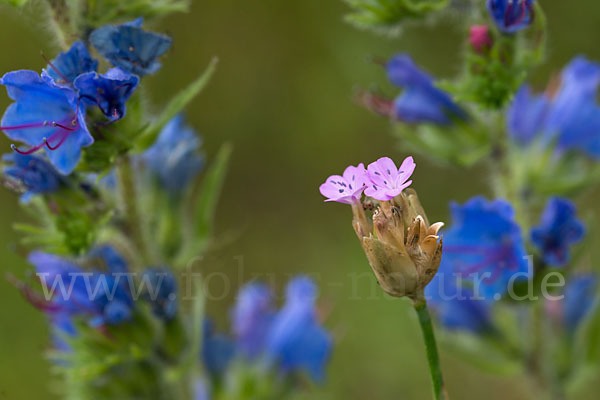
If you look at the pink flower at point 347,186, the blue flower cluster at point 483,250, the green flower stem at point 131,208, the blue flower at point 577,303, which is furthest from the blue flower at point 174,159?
the blue flower at point 577,303

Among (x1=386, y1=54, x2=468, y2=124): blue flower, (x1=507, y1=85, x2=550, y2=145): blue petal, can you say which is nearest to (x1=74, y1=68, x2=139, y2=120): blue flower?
→ (x1=386, y1=54, x2=468, y2=124): blue flower

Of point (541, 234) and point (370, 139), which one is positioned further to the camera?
point (370, 139)

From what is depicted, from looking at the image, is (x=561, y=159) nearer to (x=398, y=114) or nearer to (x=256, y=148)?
(x=398, y=114)

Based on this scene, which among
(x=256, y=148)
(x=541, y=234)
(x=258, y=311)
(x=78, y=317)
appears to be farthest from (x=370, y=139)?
(x=78, y=317)

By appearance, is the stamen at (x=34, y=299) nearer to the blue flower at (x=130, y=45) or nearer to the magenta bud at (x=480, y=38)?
the blue flower at (x=130, y=45)

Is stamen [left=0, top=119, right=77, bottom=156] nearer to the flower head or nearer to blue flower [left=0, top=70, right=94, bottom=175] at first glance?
blue flower [left=0, top=70, right=94, bottom=175]

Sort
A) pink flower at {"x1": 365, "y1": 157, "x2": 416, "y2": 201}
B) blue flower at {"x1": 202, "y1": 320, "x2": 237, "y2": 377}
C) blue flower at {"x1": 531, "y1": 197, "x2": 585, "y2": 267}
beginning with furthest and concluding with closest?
blue flower at {"x1": 202, "y1": 320, "x2": 237, "y2": 377}, blue flower at {"x1": 531, "y1": 197, "x2": 585, "y2": 267}, pink flower at {"x1": 365, "y1": 157, "x2": 416, "y2": 201}
